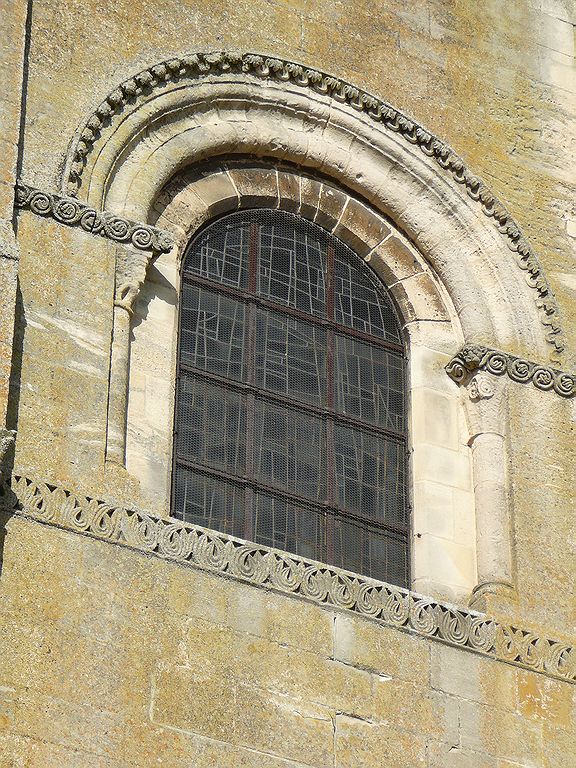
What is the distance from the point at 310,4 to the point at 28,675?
560cm

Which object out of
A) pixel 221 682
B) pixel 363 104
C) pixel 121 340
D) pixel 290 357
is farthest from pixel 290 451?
pixel 363 104

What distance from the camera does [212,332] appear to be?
14016 mm

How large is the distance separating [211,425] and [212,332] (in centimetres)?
70

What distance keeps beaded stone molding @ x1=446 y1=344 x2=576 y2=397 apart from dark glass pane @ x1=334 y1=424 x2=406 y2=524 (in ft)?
2.14

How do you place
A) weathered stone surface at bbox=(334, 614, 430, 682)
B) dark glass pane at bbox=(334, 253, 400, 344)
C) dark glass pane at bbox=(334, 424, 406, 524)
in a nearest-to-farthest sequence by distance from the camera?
weathered stone surface at bbox=(334, 614, 430, 682)
dark glass pane at bbox=(334, 424, 406, 524)
dark glass pane at bbox=(334, 253, 400, 344)

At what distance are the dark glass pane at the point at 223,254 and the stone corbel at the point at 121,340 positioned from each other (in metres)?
0.65

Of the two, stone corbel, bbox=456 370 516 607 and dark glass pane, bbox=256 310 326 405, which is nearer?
stone corbel, bbox=456 370 516 607

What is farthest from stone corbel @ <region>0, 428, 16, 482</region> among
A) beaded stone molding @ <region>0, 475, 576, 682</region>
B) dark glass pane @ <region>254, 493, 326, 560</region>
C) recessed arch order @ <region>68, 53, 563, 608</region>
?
recessed arch order @ <region>68, 53, 563, 608</region>

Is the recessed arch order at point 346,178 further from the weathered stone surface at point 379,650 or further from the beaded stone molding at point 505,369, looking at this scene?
the weathered stone surface at point 379,650

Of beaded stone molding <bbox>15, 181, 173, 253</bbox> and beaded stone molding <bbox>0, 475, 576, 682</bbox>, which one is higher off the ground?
beaded stone molding <bbox>15, 181, 173, 253</bbox>

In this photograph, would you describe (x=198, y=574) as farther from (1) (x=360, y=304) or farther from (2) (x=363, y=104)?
(2) (x=363, y=104)

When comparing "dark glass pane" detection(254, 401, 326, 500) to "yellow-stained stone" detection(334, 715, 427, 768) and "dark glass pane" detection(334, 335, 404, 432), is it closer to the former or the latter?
"dark glass pane" detection(334, 335, 404, 432)

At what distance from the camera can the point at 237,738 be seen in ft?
39.4

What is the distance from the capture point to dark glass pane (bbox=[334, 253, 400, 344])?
48.0ft
